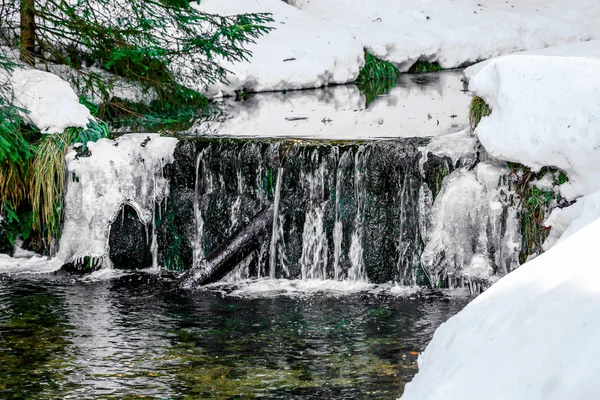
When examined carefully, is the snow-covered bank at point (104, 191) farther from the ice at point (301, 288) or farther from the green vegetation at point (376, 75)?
the green vegetation at point (376, 75)

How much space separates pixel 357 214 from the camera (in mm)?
7840

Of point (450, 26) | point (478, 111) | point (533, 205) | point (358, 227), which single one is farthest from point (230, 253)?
point (450, 26)

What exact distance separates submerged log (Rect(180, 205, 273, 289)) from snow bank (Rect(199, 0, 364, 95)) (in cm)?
704

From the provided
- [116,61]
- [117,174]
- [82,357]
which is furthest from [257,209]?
[116,61]

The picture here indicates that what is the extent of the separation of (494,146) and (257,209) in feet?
7.17

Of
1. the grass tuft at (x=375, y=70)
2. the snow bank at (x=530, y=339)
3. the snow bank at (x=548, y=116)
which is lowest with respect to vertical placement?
the snow bank at (x=530, y=339)

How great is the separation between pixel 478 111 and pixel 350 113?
483cm

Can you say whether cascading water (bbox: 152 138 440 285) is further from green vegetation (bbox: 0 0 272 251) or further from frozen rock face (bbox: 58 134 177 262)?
green vegetation (bbox: 0 0 272 251)

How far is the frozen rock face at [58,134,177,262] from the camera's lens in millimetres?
8281

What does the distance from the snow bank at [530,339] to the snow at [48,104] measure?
17.3 feet

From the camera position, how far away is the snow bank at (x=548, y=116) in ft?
22.0

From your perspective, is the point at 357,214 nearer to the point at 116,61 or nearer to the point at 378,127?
the point at 378,127

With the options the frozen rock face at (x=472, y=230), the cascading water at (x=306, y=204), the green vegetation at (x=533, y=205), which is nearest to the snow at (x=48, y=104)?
the cascading water at (x=306, y=204)

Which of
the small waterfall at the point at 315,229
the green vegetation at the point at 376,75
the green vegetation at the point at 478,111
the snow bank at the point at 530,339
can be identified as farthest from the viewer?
the green vegetation at the point at 376,75
